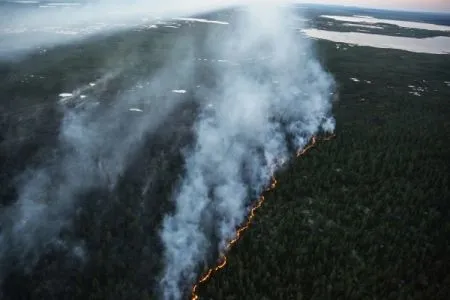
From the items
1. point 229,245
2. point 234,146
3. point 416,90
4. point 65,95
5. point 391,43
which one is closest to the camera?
point 229,245

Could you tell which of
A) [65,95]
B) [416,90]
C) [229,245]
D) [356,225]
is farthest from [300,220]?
[416,90]

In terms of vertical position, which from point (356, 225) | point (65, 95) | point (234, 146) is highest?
point (234, 146)

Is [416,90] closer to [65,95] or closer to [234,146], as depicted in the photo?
[234,146]

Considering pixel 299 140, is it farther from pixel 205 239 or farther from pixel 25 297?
pixel 25 297

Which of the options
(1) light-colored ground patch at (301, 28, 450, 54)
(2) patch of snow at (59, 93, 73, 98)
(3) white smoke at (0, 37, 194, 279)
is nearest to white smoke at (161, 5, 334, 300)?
(3) white smoke at (0, 37, 194, 279)

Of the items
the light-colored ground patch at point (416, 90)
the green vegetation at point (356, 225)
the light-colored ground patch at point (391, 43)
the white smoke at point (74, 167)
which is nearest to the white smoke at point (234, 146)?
the green vegetation at point (356, 225)

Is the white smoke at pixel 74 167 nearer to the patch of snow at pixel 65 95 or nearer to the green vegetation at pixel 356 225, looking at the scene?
the patch of snow at pixel 65 95

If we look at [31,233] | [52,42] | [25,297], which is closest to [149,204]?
[31,233]
